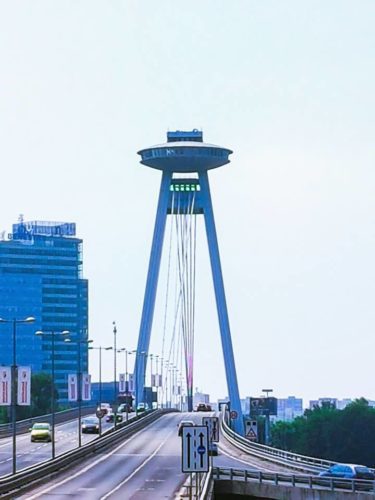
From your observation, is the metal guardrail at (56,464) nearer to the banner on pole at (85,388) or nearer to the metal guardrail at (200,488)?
the banner on pole at (85,388)

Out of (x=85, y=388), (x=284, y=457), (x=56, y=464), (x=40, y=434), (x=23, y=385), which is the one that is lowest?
(x=56, y=464)

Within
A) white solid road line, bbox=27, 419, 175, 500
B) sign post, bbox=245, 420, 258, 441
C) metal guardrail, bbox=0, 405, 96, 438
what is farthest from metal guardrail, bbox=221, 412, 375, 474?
metal guardrail, bbox=0, 405, 96, 438

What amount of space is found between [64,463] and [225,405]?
3974 inches

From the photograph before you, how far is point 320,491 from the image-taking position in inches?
2726

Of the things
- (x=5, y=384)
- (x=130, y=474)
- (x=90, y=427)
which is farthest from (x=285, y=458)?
(x=90, y=427)

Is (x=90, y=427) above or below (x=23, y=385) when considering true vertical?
below

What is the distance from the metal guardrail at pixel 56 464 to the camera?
73844 millimetres

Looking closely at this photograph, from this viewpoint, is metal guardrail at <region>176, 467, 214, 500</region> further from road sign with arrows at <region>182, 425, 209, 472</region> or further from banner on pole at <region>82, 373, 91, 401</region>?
banner on pole at <region>82, 373, 91, 401</region>

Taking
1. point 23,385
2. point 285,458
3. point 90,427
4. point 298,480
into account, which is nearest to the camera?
point 298,480

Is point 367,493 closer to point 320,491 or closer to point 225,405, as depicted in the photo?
point 320,491

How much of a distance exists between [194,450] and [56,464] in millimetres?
39890

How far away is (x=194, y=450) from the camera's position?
165 feet

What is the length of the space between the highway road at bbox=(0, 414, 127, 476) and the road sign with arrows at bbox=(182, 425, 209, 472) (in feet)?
122

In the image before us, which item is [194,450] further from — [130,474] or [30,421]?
[30,421]
